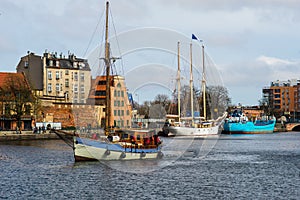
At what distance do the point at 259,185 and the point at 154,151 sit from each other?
2137 centimetres

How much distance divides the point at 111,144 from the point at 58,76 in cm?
9698

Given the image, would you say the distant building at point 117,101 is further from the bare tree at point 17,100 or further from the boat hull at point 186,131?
the bare tree at point 17,100

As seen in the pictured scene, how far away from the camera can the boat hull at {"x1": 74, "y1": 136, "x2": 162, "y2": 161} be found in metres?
55.2

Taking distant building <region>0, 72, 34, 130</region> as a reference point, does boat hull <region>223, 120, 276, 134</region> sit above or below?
below

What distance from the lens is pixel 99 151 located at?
183ft

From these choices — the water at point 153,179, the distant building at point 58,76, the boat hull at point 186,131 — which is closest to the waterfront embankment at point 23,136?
the distant building at point 58,76

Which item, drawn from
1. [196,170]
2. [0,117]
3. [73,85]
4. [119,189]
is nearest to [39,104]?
[0,117]

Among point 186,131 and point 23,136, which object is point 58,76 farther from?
point 23,136

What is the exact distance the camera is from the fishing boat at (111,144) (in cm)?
5556

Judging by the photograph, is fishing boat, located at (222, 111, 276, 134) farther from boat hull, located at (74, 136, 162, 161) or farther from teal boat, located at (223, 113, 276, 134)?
boat hull, located at (74, 136, 162, 161)

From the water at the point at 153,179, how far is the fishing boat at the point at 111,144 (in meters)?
1.49

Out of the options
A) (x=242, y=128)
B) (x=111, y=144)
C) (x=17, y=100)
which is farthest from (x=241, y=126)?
(x=111, y=144)

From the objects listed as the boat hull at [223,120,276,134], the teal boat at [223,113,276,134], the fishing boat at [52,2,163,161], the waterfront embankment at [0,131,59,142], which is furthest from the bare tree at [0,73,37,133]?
the teal boat at [223,113,276,134]

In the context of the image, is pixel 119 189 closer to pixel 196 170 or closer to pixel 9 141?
pixel 196 170
